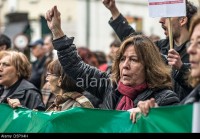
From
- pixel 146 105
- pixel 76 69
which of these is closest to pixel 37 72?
pixel 76 69

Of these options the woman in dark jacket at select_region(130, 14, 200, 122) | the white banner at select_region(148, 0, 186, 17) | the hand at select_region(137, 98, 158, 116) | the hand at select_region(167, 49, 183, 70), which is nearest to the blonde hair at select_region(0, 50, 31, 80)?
the white banner at select_region(148, 0, 186, 17)

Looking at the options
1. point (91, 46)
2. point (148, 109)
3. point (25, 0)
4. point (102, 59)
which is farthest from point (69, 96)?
point (25, 0)

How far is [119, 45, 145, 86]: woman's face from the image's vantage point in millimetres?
6316

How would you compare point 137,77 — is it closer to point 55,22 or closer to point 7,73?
point 55,22

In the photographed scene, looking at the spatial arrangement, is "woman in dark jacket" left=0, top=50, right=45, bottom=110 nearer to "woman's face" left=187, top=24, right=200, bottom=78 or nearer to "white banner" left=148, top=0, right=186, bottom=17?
"white banner" left=148, top=0, right=186, bottom=17

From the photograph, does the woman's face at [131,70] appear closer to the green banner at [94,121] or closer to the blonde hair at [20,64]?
the green banner at [94,121]

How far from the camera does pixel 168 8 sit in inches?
258

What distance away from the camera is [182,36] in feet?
24.1

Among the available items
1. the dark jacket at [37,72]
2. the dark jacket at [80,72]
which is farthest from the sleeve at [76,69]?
the dark jacket at [37,72]

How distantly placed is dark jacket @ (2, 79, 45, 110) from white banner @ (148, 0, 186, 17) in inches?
67.2

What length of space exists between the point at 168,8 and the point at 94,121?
1.33 m

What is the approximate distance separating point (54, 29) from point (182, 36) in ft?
4.03

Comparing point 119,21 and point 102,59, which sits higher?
point 119,21
